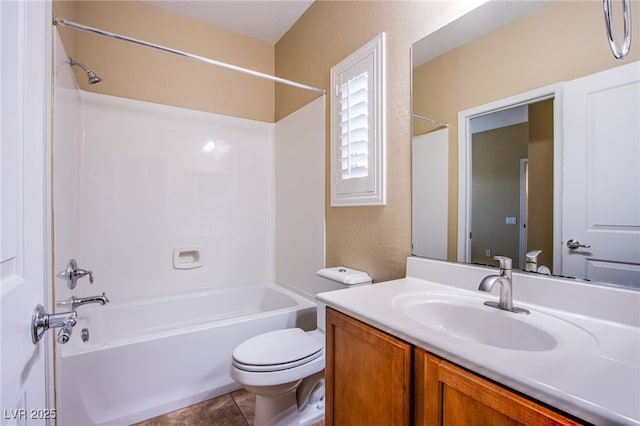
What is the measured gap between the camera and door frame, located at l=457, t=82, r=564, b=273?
3.09 feet

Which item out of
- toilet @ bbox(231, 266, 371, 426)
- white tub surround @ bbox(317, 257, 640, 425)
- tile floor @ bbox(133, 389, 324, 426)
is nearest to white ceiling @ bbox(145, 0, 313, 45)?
toilet @ bbox(231, 266, 371, 426)

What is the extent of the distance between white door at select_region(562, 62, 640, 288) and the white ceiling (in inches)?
78.8

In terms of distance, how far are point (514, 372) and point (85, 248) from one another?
8.17ft

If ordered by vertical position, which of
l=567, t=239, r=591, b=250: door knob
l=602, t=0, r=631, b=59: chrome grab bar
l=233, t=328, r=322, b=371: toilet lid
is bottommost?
l=233, t=328, r=322, b=371: toilet lid

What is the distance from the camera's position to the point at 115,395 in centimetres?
152

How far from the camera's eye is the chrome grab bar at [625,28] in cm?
80

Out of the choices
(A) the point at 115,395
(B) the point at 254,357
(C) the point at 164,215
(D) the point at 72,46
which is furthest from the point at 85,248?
(B) the point at 254,357

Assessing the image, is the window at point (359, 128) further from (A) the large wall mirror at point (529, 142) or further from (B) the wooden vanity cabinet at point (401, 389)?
(B) the wooden vanity cabinet at point (401, 389)

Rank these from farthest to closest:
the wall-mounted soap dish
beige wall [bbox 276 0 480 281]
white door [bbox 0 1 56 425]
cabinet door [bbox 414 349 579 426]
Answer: the wall-mounted soap dish < beige wall [bbox 276 0 480 281] < cabinet door [bbox 414 349 579 426] < white door [bbox 0 1 56 425]

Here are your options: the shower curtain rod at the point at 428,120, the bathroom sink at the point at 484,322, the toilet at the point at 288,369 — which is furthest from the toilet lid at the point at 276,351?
the shower curtain rod at the point at 428,120

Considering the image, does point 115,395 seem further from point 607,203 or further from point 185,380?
point 607,203

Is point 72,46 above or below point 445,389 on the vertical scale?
above

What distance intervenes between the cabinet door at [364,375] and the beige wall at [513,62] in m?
0.59

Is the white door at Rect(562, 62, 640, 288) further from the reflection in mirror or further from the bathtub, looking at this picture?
the bathtub
